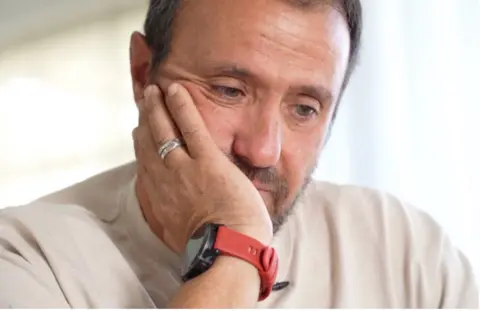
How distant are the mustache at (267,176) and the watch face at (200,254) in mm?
131

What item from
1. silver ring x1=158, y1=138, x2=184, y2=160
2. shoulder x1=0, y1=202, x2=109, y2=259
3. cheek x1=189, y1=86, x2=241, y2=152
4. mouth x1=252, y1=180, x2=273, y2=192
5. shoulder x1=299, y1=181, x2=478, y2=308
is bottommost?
shoulder x1=299, y1=181, x2=478, y2=308

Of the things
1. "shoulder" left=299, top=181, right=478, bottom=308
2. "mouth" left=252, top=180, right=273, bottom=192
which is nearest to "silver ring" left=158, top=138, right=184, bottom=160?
"mouth" left=252, top=180, right=273, bottom=192

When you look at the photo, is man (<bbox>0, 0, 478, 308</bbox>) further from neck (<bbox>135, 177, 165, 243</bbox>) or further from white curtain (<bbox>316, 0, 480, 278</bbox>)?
white curtain (<bbox>316, 0, 480, 278</bbox>)

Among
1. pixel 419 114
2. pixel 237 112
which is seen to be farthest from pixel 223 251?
pixel 419 114

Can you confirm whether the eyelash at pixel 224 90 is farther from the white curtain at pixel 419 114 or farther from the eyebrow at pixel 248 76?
the white curtain at pixel 419 114

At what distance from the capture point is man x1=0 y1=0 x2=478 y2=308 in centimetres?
83

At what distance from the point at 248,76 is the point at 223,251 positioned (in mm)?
281

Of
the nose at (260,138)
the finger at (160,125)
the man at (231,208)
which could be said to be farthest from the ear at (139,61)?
the nose at (260,138)

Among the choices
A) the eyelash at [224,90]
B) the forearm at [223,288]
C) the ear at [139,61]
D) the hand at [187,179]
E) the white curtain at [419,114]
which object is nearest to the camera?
the forearm at [223,288]

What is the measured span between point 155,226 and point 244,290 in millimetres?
261

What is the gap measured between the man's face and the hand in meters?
0.04

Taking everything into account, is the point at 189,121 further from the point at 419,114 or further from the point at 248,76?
the point at 419,114

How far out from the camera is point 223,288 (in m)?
0.75

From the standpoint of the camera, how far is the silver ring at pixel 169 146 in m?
0.90
